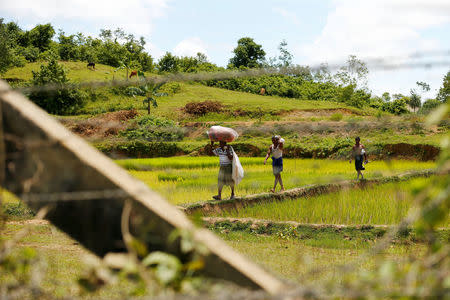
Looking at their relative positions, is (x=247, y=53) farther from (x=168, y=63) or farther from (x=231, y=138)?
(x=231, y=138)

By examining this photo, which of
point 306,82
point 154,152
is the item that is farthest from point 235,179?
point 306,82

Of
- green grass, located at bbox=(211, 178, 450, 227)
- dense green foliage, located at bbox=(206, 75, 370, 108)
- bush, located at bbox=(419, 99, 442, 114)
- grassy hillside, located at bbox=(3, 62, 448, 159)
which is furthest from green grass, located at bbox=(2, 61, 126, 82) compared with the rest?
green grass, located at bbox=(211, 178, 450, 227)

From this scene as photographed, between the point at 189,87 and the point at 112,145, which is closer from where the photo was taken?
the point at 112,145

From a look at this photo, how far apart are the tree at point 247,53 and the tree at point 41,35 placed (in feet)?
77.4

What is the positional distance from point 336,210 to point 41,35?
5736 cm

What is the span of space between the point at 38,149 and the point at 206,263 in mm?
510

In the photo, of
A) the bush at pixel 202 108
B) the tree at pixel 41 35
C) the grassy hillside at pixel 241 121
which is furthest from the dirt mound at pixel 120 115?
the tree at pixel 41 35

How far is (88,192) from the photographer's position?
1128mm

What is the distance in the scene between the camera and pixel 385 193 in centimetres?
938

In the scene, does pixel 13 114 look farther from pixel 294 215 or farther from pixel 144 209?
pixel 294 215

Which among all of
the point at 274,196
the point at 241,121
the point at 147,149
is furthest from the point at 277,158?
the point at 241,121

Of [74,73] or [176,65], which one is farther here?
[176,65]

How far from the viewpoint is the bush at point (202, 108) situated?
1288 inches

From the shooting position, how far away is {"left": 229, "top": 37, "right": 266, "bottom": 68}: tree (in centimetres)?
6134
